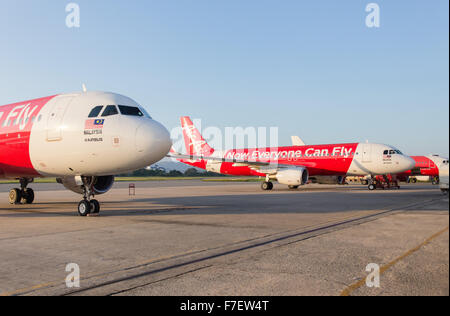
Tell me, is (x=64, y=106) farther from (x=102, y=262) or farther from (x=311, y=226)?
(x=311, y=226)

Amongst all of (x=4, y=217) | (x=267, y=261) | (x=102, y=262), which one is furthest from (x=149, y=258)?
(x=4, y=217)

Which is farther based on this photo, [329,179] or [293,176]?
[329,179]

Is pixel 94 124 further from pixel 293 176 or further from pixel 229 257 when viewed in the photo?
pixel 293 176

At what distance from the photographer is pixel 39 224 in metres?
11.1

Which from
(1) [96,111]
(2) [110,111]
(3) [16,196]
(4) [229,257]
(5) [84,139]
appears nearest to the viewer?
(4) [229,257]

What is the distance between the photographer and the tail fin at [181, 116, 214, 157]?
39969 mm

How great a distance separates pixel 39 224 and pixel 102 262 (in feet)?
19.7

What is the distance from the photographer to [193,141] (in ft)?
133

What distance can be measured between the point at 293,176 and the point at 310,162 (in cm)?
455

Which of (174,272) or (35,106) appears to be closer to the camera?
(174,272)

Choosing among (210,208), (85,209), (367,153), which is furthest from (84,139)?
(367,153)

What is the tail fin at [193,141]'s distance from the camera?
3997cm

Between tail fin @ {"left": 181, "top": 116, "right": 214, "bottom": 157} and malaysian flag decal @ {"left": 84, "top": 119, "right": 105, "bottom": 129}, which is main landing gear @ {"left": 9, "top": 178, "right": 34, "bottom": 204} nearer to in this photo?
malaysian flag decal @ {"left": 84, "top": 119, "right": 105, "bottom": 129}
